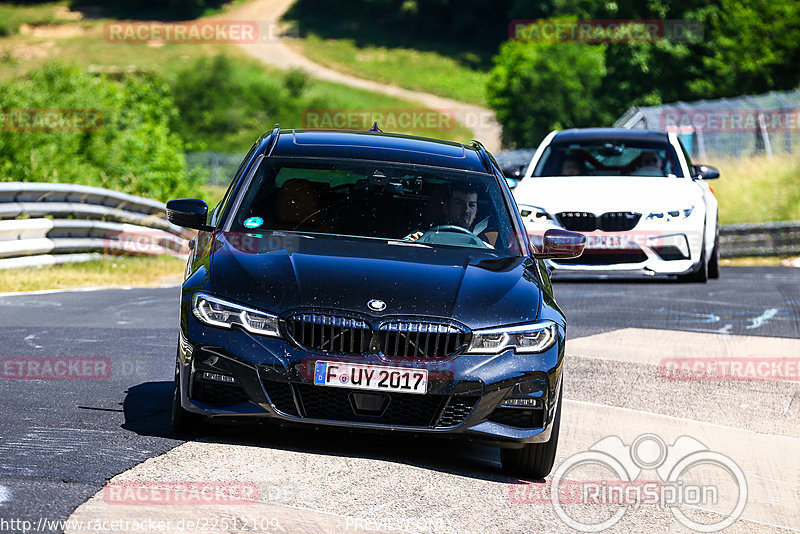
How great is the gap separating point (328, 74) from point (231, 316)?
9638 cm

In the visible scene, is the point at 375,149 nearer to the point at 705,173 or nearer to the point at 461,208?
the point at 461,208

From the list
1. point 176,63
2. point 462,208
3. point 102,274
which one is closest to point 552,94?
point 176,63

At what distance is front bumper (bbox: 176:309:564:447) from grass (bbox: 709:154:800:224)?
20332 mm

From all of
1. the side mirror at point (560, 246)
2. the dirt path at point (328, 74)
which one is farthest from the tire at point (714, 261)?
the dirt path at point (328, 74)

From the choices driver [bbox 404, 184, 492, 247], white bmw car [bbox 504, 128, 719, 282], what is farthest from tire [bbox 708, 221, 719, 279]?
driver [bbox 404, 184, 492, 247]

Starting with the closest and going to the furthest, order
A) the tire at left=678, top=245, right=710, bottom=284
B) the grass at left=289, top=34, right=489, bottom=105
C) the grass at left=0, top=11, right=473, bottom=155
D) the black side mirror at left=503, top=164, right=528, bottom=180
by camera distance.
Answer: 1. the tire at left=678, top=245, right=710, bottom=284
2. the black side mirror at left=503, top=164, right=528, bottom=180
3. the grass at left=0, top=11, right=473, bottom=155
4. the grass at left=289, top=34, right=489, bottom=105

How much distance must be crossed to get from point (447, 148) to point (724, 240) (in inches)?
553

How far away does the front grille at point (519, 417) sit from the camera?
19.8 feet

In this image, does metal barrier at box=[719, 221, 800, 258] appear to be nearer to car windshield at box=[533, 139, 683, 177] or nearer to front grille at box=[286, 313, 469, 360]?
car windshield at box=[533, 139, 683, 177]

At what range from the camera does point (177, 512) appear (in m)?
5.02

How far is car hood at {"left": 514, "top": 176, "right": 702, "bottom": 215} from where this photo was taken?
14.0 m

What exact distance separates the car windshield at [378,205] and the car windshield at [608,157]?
788cm

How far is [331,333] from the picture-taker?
5848mm

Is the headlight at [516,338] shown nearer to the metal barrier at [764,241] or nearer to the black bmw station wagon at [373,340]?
the black bmw station wagon at [373,340]
